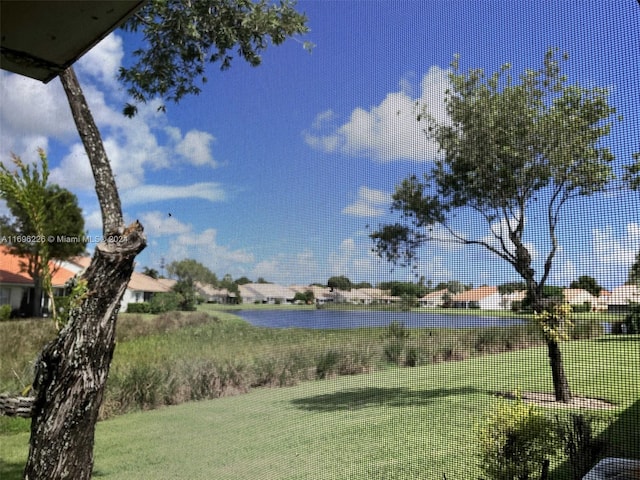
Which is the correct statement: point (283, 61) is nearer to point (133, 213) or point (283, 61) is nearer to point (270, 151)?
point (270, 151)

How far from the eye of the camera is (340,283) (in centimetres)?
255

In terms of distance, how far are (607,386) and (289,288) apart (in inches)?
67.8

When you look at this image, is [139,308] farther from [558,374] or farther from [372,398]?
[558,374]

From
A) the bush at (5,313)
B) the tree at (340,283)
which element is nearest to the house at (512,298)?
the tree at (340,283)

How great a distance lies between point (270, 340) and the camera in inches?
151

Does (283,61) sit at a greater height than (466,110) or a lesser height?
greater

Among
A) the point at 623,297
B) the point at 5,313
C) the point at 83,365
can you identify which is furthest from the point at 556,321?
the point at 5,313

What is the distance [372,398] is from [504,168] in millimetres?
1509

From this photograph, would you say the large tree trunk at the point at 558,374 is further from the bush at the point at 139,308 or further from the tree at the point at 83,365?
the bush at the point at 139,308

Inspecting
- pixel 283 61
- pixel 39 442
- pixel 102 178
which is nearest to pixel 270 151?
pixel 283 61

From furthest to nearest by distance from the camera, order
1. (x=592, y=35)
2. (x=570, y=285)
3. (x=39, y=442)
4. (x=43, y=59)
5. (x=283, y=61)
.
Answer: (x=283, y=61), (x=570, y=285), (x=592, y=35), (x=39, y=442), (x=43, y=59)

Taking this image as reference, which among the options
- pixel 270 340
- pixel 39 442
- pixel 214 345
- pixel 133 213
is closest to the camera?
pixel 39 442

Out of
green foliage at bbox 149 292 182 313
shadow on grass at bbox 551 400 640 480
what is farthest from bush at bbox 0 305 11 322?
shadow on grass at bbox 551 400 640 480

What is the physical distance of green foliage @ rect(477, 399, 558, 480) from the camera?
1.72 metres
